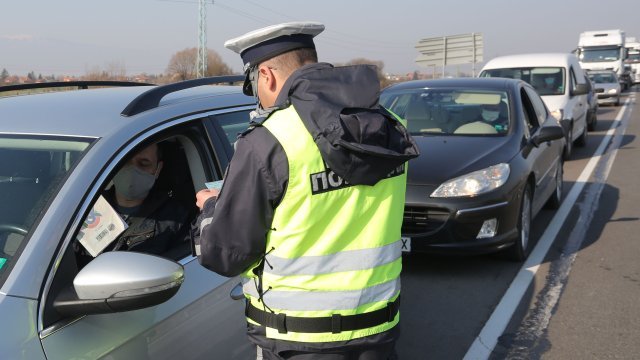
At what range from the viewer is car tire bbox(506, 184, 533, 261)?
545cm

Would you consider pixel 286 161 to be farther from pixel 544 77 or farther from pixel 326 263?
pixel 544 77

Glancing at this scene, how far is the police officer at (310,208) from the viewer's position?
68.0 inches

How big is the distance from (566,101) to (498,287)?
7542 mm

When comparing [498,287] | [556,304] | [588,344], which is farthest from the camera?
[498,287]

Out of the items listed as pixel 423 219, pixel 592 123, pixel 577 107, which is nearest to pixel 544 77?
pixel 577 107

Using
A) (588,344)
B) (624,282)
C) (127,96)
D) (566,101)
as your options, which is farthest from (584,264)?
(566,101)

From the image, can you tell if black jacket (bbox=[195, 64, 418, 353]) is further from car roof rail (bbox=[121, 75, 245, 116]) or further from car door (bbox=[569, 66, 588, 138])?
car door (bbox=[569, 66, 588, 138])

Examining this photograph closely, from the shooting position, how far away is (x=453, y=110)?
6.66 meters

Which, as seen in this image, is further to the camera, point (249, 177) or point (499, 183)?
point (499, 183)

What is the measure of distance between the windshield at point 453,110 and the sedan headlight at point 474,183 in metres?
0.89

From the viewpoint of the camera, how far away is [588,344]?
397 cm

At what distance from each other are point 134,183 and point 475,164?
10.8 ft

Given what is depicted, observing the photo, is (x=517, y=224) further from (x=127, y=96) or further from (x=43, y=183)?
(x=43, y=183)

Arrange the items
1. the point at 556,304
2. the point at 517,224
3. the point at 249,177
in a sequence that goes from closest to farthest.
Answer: the point at 249,177, the point at 556,304, the point at 517,224
